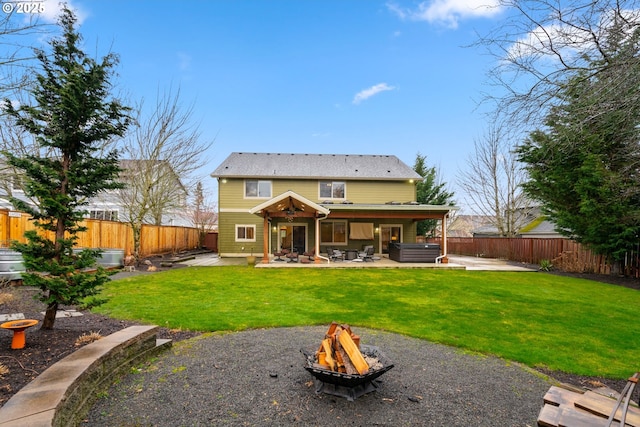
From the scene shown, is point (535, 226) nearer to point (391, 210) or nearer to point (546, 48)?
point (391, 210)

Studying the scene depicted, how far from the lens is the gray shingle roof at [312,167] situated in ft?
57.2

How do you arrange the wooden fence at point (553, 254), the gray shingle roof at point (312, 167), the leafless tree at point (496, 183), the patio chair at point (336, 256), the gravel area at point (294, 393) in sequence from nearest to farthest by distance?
the gravel area at point (294, 393)
the wooden fence at point (553, 254)
the patio chair at point (336, 256)
the gray shingle roof at point (312, 167)
the leafless tree at point (496, 183)

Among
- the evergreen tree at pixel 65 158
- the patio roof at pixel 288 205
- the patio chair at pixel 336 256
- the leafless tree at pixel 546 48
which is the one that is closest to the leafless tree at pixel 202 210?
the patio roof at pixel 288 205

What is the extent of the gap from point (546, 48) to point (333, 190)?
14.8 m

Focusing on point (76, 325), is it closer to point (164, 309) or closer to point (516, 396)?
point (164, 309)

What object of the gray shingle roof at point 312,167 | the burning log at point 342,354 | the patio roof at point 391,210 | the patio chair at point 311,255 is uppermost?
the gray shingle roof at point 312,167

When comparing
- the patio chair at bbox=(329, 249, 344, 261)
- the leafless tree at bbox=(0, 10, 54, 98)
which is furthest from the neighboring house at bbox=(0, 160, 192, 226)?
the patio chair at bbox=(329, 249, 344, 261)

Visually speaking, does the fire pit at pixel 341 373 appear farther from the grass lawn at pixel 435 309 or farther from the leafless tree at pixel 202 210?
the leafless tree at pixel 202 210

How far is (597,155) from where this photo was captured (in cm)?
980

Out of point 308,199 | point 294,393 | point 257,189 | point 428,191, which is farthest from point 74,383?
point 428,191

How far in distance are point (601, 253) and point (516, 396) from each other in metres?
12.5

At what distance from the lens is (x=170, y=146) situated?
559 inches

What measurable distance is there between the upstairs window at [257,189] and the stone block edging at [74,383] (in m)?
14.2

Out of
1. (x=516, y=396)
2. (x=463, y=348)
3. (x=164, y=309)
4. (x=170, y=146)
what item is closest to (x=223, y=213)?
(x=170, y=146)
